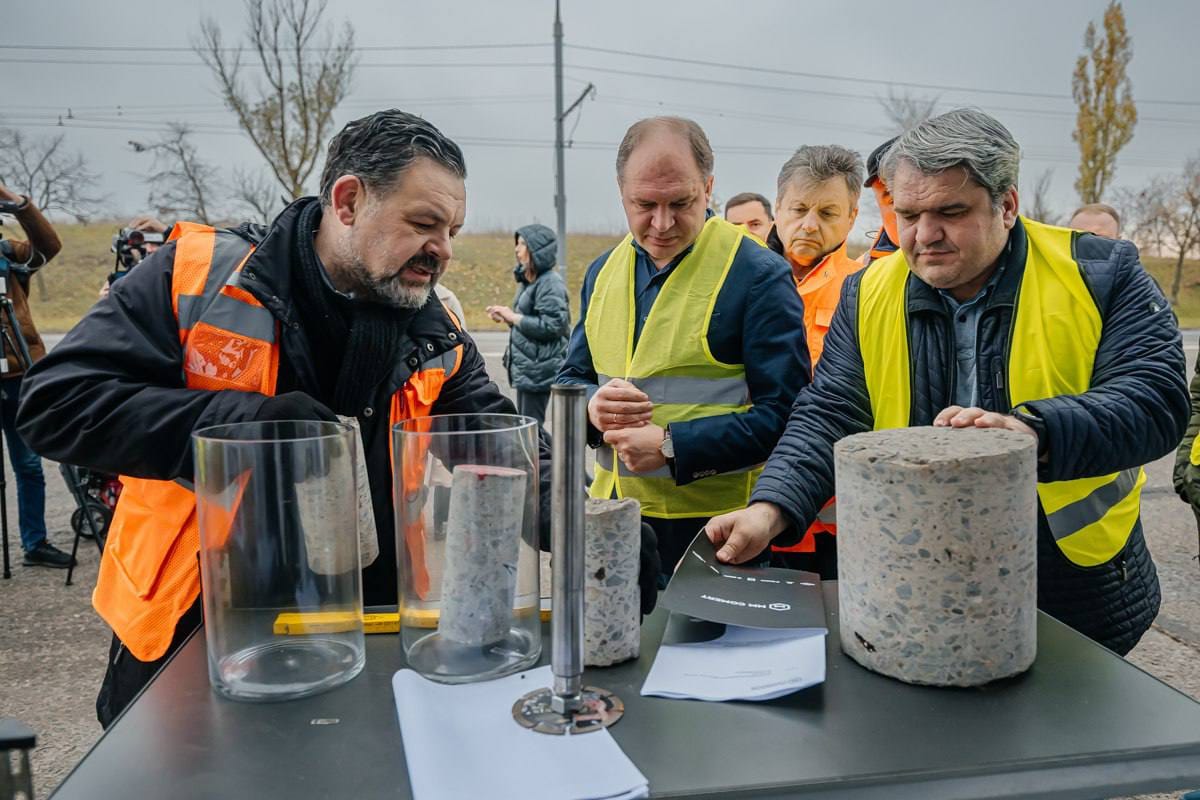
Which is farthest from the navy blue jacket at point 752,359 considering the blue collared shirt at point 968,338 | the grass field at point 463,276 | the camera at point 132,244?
the grass field at point 463,276

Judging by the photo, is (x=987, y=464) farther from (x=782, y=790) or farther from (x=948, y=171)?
(x=948, y=171)

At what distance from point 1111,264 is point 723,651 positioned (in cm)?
100

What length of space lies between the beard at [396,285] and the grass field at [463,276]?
19302mm

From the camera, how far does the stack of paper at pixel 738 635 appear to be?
39.0 inches

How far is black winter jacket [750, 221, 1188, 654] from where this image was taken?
1.35 m

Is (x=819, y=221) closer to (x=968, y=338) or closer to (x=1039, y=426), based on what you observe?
(x=968, y=338)

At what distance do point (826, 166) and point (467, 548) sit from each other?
2.39 m

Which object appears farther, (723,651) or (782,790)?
(723,651)

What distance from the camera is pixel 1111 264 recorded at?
152 centimetres

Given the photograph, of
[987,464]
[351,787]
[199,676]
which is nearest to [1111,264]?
[987,464]

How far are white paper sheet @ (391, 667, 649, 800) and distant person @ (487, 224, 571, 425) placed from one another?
4.63 metres

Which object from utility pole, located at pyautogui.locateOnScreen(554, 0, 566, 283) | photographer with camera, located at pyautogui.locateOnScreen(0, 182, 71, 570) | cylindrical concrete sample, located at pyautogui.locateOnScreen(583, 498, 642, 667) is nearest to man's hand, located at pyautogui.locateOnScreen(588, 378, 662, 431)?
cylindrical concrete sample, located at pyautogui.locateOnScreen(583, 498, 642, 667)

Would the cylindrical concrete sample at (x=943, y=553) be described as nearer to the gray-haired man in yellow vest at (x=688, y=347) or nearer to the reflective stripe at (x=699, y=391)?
the gray-haired man in yellow vest at (x=688, y=347)

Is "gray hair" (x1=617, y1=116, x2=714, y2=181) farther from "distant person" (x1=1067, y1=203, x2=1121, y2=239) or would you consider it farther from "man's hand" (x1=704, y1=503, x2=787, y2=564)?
"distant person" (x1=1067, y1=203, x2=1121, y2=239)
